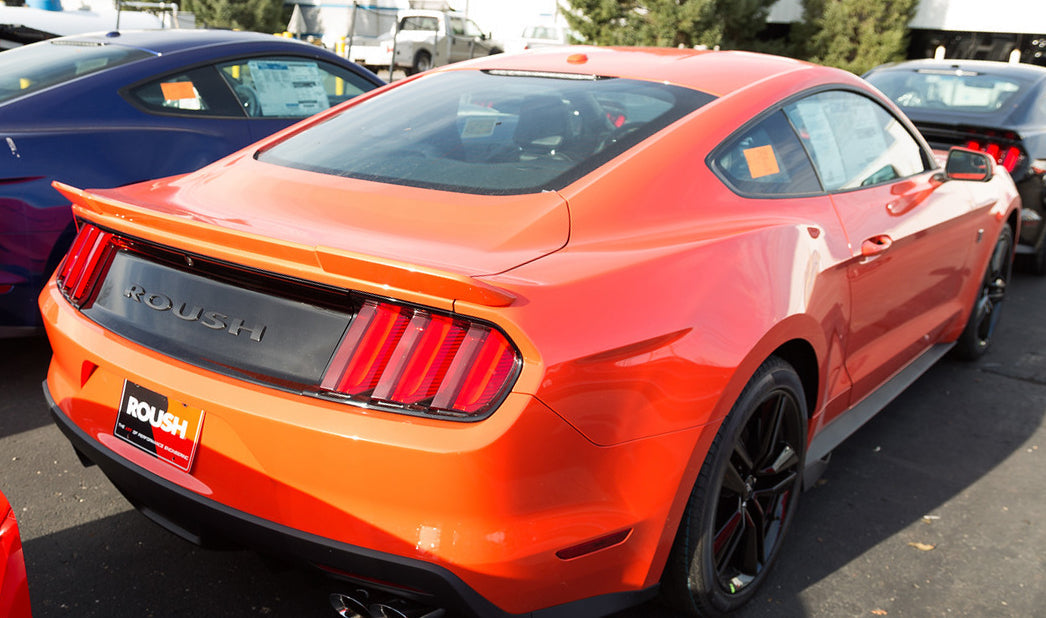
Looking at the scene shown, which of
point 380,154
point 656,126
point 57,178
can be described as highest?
point 656,126

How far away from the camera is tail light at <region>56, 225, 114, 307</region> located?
2326mm

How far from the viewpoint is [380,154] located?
259 centimetres

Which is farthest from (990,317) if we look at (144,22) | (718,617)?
(144,22)

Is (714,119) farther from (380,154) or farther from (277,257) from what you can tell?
(277,257)

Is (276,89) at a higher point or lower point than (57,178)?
higher

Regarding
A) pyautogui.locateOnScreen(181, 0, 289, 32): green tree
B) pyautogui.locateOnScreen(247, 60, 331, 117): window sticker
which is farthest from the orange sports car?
pyautogui.locateOnScreen(181, 0, 289, 32): green tree

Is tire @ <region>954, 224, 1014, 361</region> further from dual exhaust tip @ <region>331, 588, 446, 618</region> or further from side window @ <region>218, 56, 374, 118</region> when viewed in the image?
side window @ <region>218, 56, 374, 118</region>

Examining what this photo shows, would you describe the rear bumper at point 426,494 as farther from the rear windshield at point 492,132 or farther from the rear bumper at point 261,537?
the rear windshield at point 492,132

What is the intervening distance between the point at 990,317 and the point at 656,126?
324 cm

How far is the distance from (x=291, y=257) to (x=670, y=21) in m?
25.6

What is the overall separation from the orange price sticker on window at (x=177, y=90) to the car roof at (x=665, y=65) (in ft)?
5.97

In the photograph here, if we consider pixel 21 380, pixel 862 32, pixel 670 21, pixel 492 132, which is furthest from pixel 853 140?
pixel 862 32

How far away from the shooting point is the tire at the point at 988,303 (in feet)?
15.0

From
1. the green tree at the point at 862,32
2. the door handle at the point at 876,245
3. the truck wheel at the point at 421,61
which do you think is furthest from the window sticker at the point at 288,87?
the truck wheel at the point at 421,61
